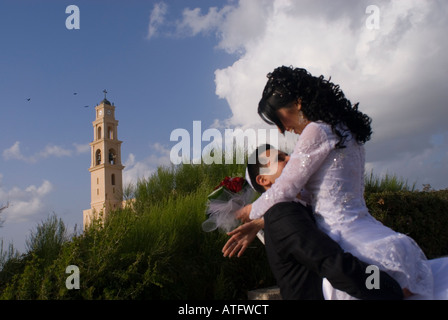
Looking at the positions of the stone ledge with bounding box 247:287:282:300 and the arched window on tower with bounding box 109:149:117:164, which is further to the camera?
the arched window on tower with bounding box 109:149:117:164

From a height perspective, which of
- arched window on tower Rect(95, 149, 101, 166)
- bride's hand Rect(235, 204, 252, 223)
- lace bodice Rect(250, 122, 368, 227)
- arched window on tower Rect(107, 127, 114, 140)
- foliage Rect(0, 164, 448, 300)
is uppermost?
arched window on tower Rect(107, 127, 114, 140)

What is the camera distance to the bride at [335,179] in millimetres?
2148

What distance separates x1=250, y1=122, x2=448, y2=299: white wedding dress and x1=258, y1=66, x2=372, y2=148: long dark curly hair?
0.11 m

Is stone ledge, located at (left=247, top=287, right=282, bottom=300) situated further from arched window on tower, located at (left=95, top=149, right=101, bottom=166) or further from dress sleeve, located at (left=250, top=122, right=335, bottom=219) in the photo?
arched window on tower, located at (left=95, top=149, right=101, bottom=166)

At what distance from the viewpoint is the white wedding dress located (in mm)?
2135

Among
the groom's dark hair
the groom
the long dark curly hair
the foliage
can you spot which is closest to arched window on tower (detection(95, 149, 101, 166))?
the foliage

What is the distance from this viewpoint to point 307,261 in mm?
2156

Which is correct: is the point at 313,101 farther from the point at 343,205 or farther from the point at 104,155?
the point at 104,155

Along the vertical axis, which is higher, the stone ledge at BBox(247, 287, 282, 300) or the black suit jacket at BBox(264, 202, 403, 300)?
the black suit jacket at BBox(264, 202, 403, 300)

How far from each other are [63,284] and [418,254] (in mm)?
2556

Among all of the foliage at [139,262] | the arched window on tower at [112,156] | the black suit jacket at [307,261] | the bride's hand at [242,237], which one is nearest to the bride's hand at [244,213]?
the bride's hand at [242,237]

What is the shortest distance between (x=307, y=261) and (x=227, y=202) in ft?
3.51

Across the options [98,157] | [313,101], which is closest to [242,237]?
[313,101]
